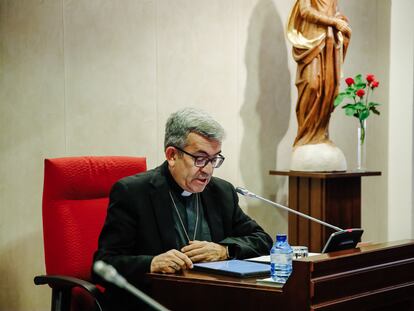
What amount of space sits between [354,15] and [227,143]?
144 cm

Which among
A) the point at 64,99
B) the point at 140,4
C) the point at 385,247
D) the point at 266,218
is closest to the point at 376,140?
the point at 266,218

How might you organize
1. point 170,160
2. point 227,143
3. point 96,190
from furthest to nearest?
point 227,143, point 96,190, point 170,160

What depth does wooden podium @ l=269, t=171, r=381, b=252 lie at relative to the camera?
3497 millimetres

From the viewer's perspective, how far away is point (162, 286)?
6.38 feet

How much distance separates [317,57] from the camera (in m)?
3.52

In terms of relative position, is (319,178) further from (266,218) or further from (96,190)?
(96,190)

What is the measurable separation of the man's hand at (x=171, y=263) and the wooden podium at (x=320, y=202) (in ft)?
5.13

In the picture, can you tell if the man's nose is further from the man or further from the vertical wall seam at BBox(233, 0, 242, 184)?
the vertical wall seam at BBox(233, 0, 242, 184)

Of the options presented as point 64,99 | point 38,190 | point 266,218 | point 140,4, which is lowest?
point 266,218

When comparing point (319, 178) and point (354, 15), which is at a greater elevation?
point (354, 15)

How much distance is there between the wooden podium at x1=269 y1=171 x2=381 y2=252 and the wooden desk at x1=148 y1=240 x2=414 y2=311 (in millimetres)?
1399

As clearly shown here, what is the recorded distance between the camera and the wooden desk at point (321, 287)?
1.67 metres

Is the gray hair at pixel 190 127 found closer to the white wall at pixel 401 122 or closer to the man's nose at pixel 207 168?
the man's nose at pixel 207 168

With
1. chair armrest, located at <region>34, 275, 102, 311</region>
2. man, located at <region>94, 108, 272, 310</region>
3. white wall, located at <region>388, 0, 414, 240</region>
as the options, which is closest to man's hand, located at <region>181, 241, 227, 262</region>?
man, located at <region>94, 108, 272, 310</region>
